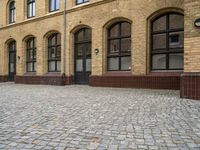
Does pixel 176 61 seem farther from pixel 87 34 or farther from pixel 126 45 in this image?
pixel 87 34

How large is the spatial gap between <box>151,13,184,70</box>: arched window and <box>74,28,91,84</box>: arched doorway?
184 inches

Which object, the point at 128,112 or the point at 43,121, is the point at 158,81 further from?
the point at 43,121

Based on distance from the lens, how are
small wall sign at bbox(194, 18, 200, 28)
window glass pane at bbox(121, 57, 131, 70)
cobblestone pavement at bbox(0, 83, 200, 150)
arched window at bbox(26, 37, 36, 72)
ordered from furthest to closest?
arched window at bbox(26, 37, 36, 72)
window glass pane at bbox(121, 57, 131, 70)
small wall sign at bbox(194, 18, 200, 28)
cobblestone pavement at bbox(0, 83, 200, 150)

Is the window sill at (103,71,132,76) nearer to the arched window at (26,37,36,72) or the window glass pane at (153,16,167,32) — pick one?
the window glass pane at (153,16,167,32)

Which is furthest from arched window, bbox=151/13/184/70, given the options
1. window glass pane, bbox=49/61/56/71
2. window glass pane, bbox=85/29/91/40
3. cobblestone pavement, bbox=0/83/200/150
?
window glass pane, bbox=49/61/56/71

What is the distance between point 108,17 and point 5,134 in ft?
36.5

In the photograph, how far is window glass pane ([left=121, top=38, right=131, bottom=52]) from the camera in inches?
566

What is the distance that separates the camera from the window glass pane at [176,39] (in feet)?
40.9

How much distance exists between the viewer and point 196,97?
869 cm

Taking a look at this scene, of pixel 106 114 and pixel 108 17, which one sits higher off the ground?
pixel 108 17

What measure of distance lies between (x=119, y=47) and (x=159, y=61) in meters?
2.57

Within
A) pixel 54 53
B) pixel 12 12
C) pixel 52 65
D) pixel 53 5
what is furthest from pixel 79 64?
pixel 12 12

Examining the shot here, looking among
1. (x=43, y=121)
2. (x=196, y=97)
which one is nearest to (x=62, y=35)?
(x=196, y=97)

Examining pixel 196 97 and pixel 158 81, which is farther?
pixel 158 81
